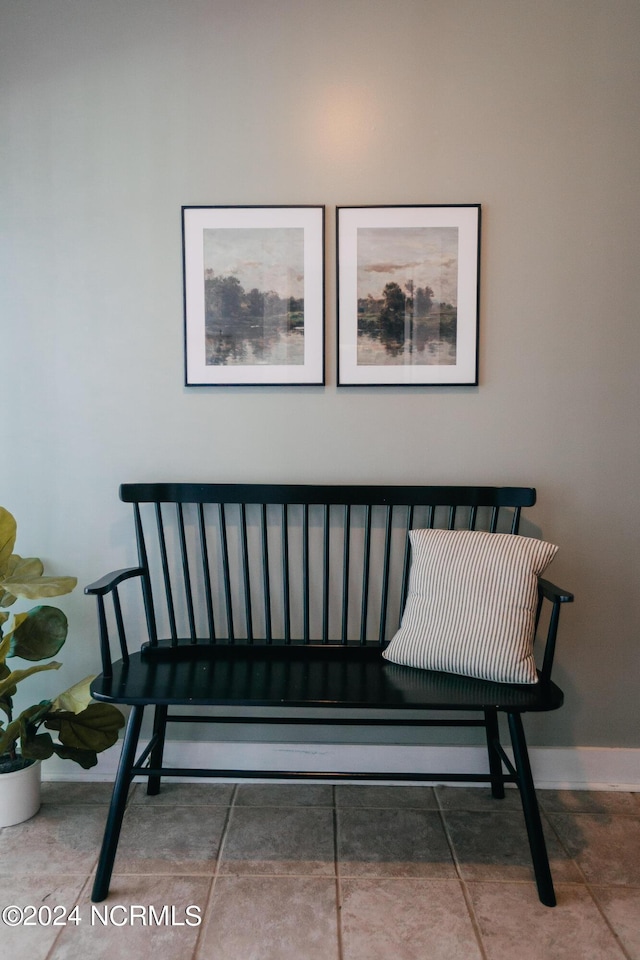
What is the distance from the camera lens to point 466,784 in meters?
2.08

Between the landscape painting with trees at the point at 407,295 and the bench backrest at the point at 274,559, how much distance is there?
0.45 metres

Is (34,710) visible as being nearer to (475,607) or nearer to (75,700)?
(75,700)

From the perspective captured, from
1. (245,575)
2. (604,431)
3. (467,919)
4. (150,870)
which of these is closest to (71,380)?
(245,575)

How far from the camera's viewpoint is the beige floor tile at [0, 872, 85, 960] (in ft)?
4.75

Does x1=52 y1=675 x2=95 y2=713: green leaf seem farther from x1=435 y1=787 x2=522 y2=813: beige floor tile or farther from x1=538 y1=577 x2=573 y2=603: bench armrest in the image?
x1=538 y1=577 x2=573 y2=603: bench armrest

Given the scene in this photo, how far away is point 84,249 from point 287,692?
4.97 ft

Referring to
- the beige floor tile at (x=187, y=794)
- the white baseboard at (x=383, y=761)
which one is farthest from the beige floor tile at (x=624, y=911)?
the beige floor tile at (x=187, y=794)

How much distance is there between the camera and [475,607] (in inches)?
69.1

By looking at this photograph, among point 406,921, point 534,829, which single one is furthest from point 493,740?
point 406,921

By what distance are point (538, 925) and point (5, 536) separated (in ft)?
5.60

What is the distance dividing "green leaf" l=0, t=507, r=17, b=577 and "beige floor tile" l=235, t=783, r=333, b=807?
102 cm

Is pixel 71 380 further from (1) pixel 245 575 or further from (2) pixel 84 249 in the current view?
(1) pixel 245 575

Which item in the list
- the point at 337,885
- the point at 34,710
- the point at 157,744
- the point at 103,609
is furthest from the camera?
the point at 157,744

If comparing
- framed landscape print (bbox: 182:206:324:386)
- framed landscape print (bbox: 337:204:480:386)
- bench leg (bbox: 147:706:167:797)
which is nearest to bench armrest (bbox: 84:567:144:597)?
bench leg (bbox: 147:706:167:797)
